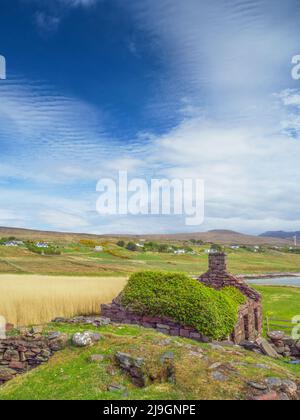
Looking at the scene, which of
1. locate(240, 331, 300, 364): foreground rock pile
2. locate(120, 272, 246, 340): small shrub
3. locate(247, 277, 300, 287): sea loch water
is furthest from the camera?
locate(247, 277, 300, 287): sea loch water

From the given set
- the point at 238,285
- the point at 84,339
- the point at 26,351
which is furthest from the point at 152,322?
the point at 26,351

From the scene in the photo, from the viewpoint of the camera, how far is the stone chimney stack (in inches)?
742

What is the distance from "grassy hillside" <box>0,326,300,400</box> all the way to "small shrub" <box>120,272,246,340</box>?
9.48 feet

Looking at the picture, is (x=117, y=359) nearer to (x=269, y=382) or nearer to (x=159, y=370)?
(x=159, y=370)

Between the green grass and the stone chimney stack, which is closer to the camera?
the stone chimney stack

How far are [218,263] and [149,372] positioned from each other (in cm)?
1030

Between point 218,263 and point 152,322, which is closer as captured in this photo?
point 152,322

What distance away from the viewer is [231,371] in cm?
896

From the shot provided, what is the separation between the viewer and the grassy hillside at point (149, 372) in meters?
8.24

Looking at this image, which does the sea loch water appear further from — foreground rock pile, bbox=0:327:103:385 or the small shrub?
foreground rock pile, bbox=0:327:103:385

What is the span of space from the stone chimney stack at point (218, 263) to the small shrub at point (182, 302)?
2.29 meters

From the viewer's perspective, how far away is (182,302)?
15.0 meters

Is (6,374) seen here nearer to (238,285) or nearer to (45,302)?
(45,302)

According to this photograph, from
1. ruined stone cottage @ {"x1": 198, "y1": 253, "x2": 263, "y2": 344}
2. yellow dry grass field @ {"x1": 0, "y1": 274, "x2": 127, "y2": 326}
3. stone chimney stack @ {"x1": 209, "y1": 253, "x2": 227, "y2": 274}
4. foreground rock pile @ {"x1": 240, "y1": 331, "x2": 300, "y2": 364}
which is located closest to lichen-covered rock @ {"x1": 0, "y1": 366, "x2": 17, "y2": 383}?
yellow dry grass field @ {"x1": 0, "y1": 274, "x2": 127, "y2": 326}
